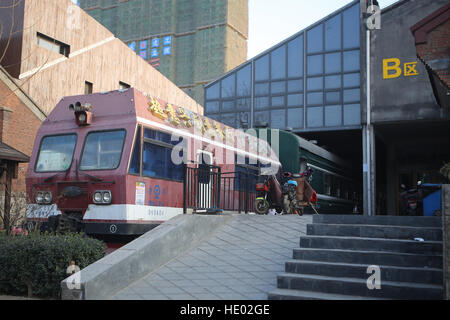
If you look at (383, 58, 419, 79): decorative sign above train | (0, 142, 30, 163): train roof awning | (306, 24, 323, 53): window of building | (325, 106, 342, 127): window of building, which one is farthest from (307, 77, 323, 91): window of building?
(0, 142, 30, 163): train roof awning

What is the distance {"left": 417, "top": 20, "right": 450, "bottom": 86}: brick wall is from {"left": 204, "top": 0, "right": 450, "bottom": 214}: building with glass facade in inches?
188

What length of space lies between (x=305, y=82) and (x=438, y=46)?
1181 centimetres

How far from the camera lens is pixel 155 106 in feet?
32.0

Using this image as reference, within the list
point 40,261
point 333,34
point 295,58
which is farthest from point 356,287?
point 295,58

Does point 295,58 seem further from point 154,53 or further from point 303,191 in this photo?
point 154,53

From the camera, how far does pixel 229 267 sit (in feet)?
23.7

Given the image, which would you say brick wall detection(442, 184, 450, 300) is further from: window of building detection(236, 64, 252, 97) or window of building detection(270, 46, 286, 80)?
window of building detection(236, 64, 252, 97)

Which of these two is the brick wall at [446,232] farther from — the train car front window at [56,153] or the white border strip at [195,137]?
the train car front window at [56,153]

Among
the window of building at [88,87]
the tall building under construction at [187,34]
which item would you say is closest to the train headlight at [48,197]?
the window of building at [88,87]

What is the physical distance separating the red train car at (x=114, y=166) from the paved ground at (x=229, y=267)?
1.36 m

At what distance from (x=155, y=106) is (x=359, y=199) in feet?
56.1

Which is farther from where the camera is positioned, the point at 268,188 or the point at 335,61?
the point at 335,61
